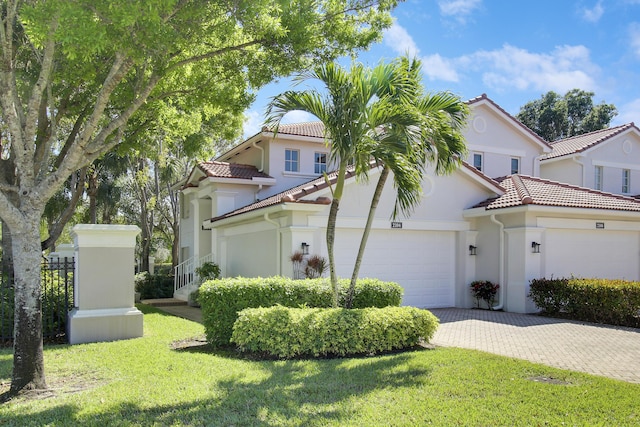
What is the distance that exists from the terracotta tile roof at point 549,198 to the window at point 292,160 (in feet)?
22.5

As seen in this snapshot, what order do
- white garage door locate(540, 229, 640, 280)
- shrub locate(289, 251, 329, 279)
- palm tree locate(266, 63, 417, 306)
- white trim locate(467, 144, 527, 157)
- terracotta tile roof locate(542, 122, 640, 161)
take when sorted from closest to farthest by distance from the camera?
palm tree locate(266, 63, 417, 306), shrub locate(289, 251, 329, 279), white garage door locate(540, 229, 640, 280), white trim locate(467, 144, 527, 157), terracotta tile roof locate(542, 122, 640, 161)

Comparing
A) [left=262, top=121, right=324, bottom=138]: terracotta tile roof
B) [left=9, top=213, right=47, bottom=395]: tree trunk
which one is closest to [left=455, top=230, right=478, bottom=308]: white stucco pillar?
[left=262, top=121, right=324, bottom=138]: terracotta tile roof

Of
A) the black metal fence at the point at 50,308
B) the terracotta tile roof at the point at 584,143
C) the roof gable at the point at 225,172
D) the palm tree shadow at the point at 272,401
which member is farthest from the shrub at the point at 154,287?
the terracotta tile roof at the point at 584,143

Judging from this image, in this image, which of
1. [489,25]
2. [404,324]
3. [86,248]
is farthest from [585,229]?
[86,248]

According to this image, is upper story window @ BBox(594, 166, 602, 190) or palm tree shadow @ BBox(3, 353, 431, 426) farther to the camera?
upper story window @ BBox(594, 166, 602, 190)

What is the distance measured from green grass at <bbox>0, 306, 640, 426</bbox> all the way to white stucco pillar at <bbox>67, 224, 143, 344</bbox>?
134cm

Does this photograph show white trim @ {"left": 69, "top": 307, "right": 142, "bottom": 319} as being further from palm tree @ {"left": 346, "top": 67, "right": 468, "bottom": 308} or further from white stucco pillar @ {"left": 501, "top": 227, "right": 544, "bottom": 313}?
white stucco pillar @ {"left": 501, "top": 227, "right": 544, "bottom": 313}

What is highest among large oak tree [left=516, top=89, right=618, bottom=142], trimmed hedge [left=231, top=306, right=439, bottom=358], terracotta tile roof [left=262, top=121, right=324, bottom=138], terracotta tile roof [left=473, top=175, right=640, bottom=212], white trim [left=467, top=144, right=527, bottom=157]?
large oak tree [left=516, top=89, right=618, bottom=142]

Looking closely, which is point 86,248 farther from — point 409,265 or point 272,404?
point 409,265

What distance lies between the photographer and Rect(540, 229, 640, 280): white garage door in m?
15.4

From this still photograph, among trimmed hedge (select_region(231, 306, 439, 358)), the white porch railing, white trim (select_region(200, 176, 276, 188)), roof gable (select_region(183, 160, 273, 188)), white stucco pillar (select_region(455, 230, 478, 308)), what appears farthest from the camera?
the white porch railing

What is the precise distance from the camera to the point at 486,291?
51.6 ft

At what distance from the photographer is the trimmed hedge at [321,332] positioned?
8.74m

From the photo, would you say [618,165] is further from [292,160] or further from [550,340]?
[550,340]
